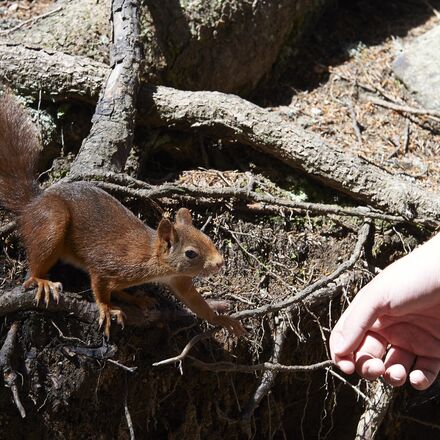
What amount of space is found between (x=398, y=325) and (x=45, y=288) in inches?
50.2

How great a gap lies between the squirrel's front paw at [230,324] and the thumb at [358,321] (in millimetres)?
638

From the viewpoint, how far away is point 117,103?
137 inches

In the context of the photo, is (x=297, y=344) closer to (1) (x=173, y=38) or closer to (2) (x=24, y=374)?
(2) (x=24, y=374)

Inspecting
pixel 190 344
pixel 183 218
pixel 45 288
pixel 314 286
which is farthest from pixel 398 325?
pixel 45 288

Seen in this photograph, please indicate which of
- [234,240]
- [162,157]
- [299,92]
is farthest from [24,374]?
[299,92]

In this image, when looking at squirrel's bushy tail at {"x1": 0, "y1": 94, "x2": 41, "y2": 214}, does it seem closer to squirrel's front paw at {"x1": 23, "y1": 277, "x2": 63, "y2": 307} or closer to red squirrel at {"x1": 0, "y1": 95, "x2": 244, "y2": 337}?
red squirrel at {"x1": 0, "y1": 95, "x2": 244, "y2": 337}

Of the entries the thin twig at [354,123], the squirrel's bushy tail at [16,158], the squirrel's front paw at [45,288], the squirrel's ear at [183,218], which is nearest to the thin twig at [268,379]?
the squirrel's ear at [183,218]

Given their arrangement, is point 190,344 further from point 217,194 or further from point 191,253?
point 217,194

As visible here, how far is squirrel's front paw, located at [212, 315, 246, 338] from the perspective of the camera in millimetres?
3023

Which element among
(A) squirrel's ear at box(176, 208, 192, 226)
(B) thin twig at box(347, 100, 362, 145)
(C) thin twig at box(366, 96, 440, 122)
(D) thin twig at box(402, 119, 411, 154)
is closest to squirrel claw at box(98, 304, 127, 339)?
(A) squirrel's ear at box(176, 208, 192, 226)

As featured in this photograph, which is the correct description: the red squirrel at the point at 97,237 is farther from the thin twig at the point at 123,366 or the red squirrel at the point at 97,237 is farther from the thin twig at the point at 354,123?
the thin twig at the point at 354,123

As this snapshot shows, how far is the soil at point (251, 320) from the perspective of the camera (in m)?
2.87

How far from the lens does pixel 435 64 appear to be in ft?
15.4

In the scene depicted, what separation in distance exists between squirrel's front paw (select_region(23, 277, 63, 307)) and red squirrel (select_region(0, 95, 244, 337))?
0.07 feet
